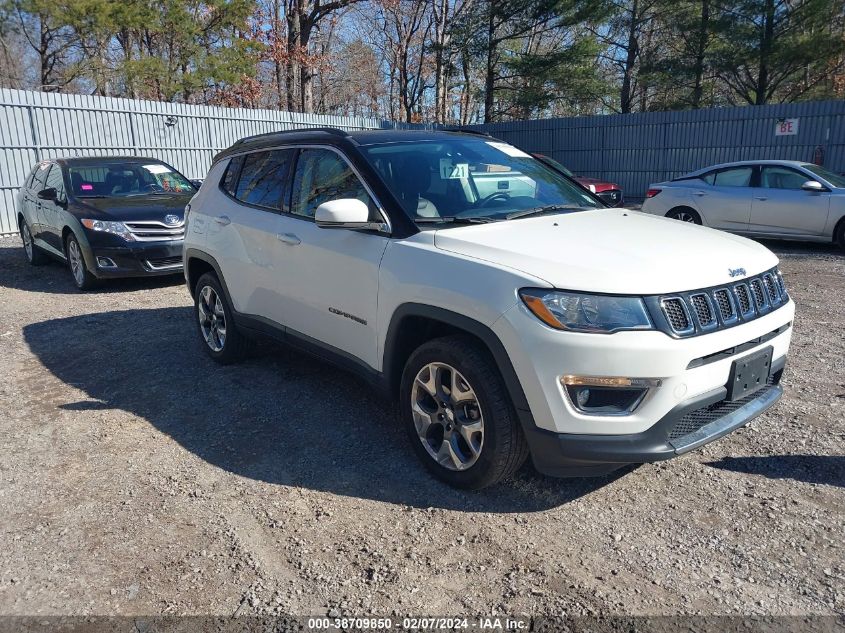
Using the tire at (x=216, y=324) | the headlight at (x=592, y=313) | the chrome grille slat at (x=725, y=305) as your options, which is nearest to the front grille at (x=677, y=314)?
the headlight at (x=592, y=313)

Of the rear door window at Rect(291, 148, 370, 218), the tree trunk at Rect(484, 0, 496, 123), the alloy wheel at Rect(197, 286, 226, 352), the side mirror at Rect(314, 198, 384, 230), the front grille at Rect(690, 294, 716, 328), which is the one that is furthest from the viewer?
the tree trunk at Rect(484, 0, 496, 123)

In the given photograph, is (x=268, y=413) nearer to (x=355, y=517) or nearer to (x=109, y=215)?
(x=355, y=517)

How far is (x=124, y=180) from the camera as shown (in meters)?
9.21

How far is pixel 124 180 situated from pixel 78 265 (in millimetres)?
1407

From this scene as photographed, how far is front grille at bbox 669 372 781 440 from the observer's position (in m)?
2.98

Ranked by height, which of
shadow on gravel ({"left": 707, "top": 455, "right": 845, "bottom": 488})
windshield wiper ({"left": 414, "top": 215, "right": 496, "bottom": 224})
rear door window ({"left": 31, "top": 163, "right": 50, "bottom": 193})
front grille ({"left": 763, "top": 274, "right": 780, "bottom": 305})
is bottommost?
shadow on gravel ({"left": 707, "top": 455, "right": 845, "bottom": 488})

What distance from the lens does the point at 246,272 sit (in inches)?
192

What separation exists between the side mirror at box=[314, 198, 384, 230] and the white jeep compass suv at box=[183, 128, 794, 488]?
1 cm

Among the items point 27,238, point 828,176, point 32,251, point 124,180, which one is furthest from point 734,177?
point 27,238

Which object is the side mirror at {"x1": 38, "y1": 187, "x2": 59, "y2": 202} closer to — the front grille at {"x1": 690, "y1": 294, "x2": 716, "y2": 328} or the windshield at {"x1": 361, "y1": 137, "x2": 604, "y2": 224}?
the windshield at {"x1": 361, "y1": 137, "x2": 604, "y2": 224}

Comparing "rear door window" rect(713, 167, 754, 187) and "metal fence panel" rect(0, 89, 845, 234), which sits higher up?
"metal fence panel" rect(0, 89, 845, 234)

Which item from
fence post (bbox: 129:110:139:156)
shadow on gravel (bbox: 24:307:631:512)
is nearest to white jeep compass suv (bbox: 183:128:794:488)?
shadow on gravel (bbox: 24:307:631:512)

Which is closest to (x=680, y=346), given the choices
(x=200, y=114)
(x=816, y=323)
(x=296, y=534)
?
(x=296, y=534)

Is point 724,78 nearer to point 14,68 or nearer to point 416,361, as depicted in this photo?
point 416,361
